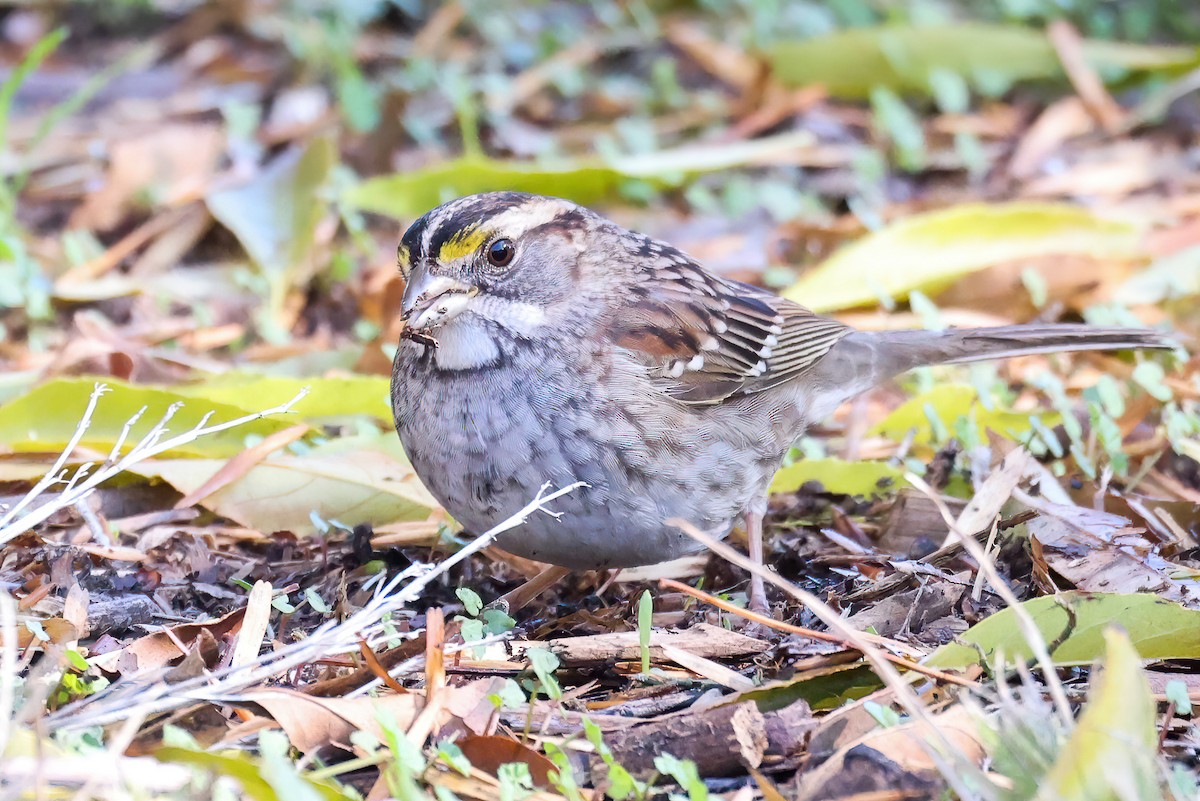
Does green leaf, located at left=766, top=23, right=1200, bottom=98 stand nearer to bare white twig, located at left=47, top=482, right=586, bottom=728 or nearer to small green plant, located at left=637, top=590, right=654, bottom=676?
small green plant, located at left=637, top=590, right=654, bottom=676

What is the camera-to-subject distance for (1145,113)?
6.78 m

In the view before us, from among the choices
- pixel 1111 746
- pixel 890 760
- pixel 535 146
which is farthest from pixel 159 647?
pixel 535 146

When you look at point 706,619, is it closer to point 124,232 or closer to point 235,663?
point 235,663

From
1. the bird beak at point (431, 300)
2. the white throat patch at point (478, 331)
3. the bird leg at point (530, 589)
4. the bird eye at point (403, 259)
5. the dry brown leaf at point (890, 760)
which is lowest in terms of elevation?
the bird leg at point (530, 589)

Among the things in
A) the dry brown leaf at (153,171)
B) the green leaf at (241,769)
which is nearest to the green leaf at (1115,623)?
the green leaf at (241,769)

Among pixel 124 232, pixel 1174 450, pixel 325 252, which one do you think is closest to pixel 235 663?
pixel 1174 450

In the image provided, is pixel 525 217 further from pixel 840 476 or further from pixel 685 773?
pixel 685 773

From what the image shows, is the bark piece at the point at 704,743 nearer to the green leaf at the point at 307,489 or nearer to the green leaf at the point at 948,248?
the green leaf at the point at 307,489

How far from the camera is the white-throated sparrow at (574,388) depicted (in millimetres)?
3434

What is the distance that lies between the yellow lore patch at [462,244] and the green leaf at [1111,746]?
1843 mm

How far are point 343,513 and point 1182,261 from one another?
10.5ft

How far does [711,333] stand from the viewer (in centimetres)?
407

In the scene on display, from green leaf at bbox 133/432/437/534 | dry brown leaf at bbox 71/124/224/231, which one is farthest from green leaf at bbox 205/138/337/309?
green leaf at bbox 133/432/437/534

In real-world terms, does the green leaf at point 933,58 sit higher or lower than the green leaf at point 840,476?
higher
